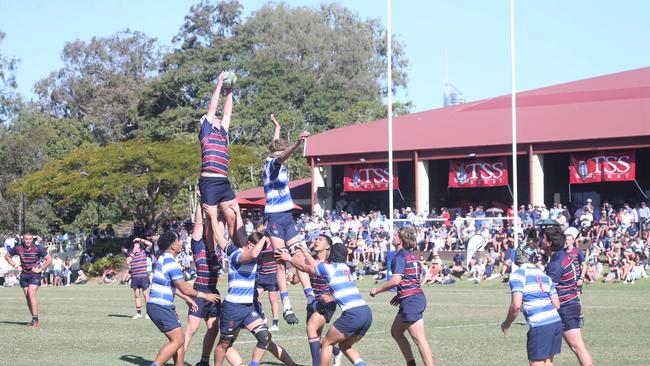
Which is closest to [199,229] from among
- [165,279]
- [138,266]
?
[165,279]

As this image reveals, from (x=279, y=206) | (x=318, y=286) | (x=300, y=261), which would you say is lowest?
(x=318, y=286)

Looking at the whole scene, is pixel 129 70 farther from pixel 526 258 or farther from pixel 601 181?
pixel 526 258

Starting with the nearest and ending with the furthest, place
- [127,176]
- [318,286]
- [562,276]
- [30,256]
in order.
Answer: [562,276] → [318,286] → [30,256] → [127,176]

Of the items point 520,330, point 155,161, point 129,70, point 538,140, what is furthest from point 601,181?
point 129,70

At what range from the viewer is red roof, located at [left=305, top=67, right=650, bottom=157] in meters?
A: 46.0

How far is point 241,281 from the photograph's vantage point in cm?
1287

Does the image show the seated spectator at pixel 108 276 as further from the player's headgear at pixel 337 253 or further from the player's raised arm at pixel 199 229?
the player's headgear at pixel 337 253

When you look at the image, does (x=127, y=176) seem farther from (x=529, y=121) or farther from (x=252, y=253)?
(x=252, y=253)

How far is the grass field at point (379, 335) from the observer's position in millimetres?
15727

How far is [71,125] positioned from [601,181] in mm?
46022

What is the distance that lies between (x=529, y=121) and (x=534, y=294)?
37341mm

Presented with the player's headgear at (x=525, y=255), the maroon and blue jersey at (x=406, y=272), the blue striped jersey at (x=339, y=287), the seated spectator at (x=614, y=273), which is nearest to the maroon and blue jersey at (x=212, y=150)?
the blue striped jersey at (x=339, y=287)

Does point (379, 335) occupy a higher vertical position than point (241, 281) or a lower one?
lower

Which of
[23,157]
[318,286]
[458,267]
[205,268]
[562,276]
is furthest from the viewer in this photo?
[23,157]
